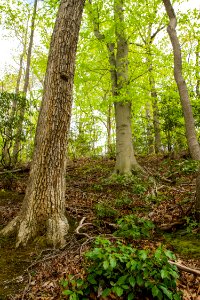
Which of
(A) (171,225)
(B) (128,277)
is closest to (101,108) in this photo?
(A) (171,225)

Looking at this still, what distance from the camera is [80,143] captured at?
1354 cm

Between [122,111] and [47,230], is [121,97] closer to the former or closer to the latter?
[122,111]

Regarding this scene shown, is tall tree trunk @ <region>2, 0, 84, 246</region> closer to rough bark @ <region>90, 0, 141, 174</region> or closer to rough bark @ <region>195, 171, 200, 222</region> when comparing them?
rough bark @ <region>195, 171, 200, 222</region>

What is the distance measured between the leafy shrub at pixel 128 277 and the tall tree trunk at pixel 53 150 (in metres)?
1.69

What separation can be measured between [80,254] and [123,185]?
472 centimetres

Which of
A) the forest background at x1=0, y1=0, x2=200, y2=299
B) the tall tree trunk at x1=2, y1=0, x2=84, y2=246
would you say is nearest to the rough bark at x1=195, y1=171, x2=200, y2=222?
the forest background at x1=0, y1=0, x2=200, y2=299

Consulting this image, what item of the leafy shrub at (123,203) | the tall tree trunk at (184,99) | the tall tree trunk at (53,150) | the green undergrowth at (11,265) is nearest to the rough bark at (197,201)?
the leafy shrub at (123,203)

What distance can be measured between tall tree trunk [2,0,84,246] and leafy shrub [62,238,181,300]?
1688 mm

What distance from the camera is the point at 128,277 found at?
244 centimetres

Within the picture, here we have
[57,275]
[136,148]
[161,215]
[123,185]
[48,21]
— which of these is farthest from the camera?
[136,148]

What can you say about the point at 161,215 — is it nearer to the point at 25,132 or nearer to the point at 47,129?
the point at 47,129

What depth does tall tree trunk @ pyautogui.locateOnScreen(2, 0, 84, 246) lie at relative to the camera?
4.18m

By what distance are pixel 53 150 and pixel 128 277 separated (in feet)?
7.77

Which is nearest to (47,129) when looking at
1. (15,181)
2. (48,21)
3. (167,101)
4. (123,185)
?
(123,185)
